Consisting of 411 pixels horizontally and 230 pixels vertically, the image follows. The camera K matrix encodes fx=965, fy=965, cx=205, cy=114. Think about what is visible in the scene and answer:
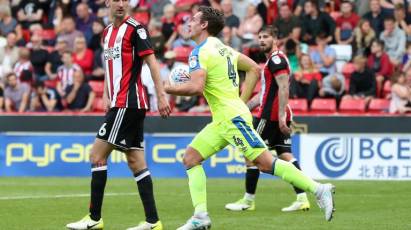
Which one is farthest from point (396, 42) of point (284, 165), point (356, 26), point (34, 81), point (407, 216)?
point (284, 165)

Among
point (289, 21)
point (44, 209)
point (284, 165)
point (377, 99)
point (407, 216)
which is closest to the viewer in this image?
point (284, 165)

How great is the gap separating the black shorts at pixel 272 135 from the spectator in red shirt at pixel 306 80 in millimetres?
7804

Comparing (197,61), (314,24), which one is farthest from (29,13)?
(197,61)

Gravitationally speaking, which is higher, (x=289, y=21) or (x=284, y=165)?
(x=289, y=21)

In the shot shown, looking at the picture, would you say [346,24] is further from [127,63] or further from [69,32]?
[127,63]

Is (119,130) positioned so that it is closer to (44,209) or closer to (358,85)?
(44,209)

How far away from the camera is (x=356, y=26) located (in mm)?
21938

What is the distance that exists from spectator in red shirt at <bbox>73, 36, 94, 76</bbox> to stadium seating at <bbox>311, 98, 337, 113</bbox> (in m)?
5.45

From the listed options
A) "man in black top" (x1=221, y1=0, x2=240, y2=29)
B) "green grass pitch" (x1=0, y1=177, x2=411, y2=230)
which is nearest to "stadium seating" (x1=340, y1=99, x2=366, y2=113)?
"green grass pitch" (x1=0, y1=177, x2=411, y2=230)

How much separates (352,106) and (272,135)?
307 inches

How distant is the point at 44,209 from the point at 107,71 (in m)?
3.00

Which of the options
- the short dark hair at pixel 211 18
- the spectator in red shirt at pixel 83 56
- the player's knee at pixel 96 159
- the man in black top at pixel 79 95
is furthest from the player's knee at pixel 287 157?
the spectator in red shirt at pixel 83 56

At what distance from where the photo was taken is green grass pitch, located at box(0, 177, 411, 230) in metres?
10.3

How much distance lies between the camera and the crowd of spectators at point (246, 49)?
2069cm
